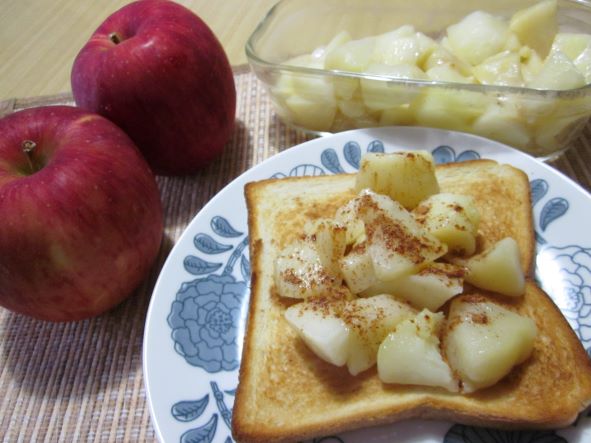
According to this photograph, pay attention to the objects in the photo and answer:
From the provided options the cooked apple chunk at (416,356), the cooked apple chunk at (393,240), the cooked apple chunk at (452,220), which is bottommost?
the cooked apple chunk at (416,356)

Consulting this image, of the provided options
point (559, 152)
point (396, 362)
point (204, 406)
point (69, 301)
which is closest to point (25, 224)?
point (69, 301)

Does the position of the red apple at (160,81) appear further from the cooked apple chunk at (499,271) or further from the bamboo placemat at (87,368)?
the cooked apple chunk at (499,271)

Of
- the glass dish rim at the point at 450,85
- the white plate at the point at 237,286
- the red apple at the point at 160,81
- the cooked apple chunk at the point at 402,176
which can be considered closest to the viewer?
the white plate at the point at 237,286

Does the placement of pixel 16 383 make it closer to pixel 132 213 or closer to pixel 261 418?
pixel 132 213

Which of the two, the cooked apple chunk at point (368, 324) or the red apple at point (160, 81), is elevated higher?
the red apple at point (160, 81)

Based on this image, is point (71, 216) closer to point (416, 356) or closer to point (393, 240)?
point (393, 240)

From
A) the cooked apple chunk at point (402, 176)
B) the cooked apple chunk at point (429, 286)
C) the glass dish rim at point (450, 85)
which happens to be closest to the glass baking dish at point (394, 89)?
the glass dish rim at point (450, 85)

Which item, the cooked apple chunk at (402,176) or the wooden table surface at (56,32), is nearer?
the cooked apple chunk at (402,176)
